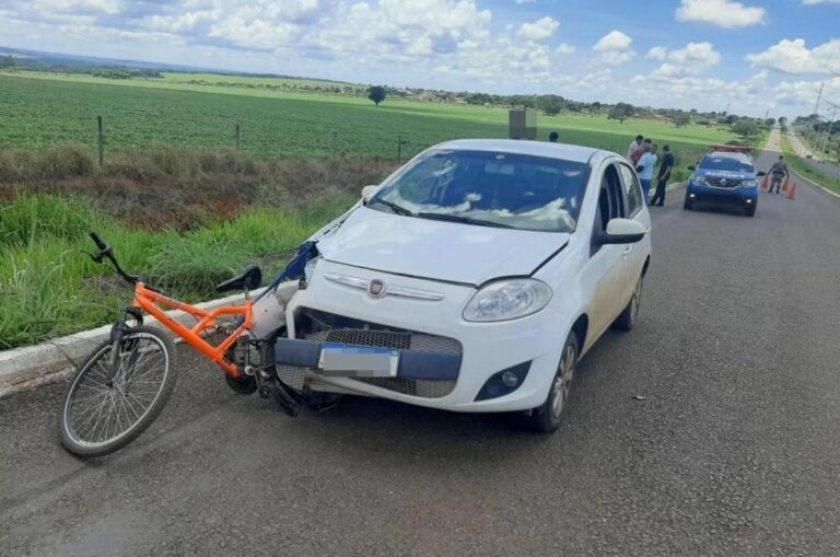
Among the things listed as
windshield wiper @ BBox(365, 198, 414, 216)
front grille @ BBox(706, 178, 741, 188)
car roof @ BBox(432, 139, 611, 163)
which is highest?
car roof @ BBox(432, 139, 611, 163)

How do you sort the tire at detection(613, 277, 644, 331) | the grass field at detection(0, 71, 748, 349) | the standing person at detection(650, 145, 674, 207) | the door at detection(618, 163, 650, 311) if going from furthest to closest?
the standing person at detection(650, 145, 674, 207) < the tire at detection(613, 277, 644, 331) < the door at detection(618, 163, 650, 311) < the grass field at detection(0, 71, 748, 349)

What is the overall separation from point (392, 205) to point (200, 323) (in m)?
1.66

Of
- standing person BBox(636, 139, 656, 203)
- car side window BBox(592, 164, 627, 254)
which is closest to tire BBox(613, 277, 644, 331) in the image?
car side window BBox(592, 164, 627, 254)

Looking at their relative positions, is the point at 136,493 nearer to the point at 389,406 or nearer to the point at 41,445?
the point at 41,445

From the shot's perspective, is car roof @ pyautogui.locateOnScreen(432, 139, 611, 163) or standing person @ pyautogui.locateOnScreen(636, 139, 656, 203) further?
standing person @ pyautogui.locateOnScreen(636, 139, 656, 203)

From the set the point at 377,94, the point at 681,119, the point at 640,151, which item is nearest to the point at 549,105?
the point at 377,94

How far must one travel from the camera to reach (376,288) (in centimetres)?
391

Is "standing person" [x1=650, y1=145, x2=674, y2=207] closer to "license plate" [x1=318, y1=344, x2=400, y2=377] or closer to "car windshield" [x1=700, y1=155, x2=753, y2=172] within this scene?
"car windshield" [x1=700, y1=155, x2=753, y2=172]

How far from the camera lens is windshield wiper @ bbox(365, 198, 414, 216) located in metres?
5.04

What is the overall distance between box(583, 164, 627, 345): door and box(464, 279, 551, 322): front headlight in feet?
2.17

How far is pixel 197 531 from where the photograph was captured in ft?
10.4

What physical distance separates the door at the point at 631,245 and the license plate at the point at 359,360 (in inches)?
102

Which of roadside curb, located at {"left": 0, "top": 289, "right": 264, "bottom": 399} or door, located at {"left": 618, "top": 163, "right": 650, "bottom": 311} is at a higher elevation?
door, located at {"left": 618, "top": 163, "right": 650, "bottom": 311}

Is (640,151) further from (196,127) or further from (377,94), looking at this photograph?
(377,94)
